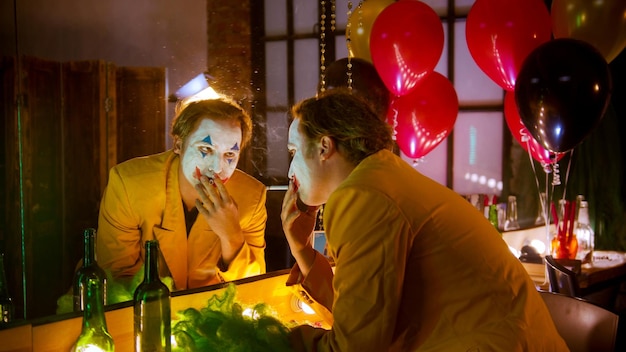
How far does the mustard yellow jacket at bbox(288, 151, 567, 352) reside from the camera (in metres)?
1.20

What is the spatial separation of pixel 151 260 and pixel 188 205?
49cm

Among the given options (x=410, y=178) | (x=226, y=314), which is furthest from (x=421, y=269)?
(x=226, y=314)

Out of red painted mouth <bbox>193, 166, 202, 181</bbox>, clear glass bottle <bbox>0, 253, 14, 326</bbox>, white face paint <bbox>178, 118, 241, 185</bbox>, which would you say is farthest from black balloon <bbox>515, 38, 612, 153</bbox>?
clear glass bottle <bbox>0, 253, 14, 326</bbox>

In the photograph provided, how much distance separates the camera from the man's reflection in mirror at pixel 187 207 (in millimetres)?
1680

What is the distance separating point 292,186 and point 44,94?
71 centimetres

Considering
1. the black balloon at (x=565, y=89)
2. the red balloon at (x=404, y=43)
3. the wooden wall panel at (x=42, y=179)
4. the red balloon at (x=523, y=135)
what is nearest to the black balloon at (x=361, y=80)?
the red balloon at (x=404, y=43)

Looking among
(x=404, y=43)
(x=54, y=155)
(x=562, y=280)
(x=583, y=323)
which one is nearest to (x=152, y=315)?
(x=54, y=155)

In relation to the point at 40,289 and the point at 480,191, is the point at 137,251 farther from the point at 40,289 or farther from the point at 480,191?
the point at 480,191

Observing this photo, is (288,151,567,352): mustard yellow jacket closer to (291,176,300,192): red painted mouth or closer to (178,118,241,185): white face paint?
(291,176,300,192): red painted mouth

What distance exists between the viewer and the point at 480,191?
5270 millimetres

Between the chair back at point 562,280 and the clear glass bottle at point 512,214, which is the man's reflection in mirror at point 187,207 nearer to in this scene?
the chair back at point 562,280

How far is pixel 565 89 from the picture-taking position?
2574 millimetres

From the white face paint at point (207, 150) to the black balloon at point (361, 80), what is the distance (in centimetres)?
103

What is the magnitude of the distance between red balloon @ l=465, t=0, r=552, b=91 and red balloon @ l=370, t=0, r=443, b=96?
8.8 inches
